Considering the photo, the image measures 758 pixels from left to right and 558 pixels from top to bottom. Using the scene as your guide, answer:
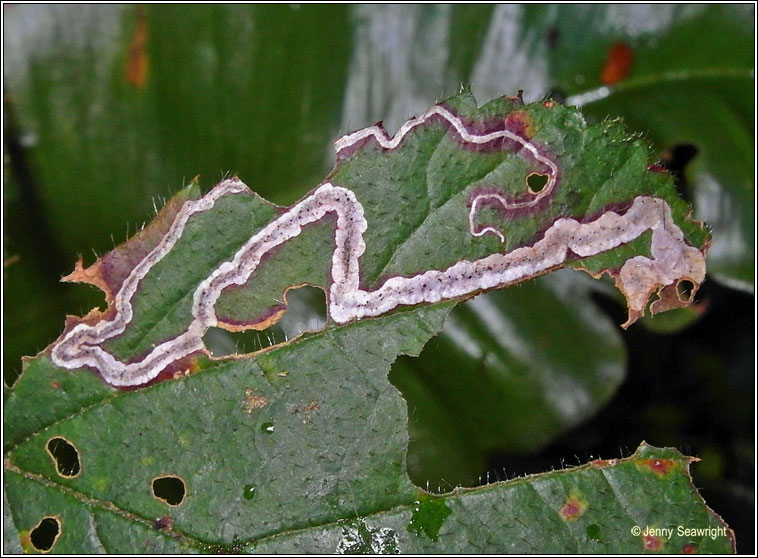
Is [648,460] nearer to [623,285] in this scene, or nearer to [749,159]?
[623,285]

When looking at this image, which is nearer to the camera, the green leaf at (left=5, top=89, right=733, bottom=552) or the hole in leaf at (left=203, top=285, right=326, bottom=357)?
the green leaf at (left=5, top=89, right=733, bottom=552)

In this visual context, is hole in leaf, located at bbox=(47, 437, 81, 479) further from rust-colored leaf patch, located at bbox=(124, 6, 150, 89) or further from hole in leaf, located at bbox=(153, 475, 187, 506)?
rust-colored leaf patch, located at bbox=(124, 6, 150, 89)

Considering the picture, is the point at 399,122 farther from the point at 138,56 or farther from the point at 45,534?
the point at 45,534

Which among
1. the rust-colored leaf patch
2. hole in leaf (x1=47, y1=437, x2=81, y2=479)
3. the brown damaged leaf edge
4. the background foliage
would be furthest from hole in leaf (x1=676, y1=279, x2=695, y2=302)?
the rust-colored leaf patch

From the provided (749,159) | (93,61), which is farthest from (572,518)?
(93,61)

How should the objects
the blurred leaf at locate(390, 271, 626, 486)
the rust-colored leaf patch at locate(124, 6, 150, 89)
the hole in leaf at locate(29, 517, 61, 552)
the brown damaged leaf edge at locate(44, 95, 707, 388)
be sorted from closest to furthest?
the brown damaged leaf edge at locate(44, 95, 707, 388) < the hole in leaf at locate(29, 517, 61, 552) < the rust-colored leaf patch at locate(124, 6, 150, 89) < the blurred leaf at locate(390, 271, 626, 486)

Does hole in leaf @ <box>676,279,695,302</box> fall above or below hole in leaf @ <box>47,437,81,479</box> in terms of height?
above

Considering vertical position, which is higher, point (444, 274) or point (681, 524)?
point (444, 274)

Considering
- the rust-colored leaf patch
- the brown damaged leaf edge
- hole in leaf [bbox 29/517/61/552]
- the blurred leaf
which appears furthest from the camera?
the blurred leaf
